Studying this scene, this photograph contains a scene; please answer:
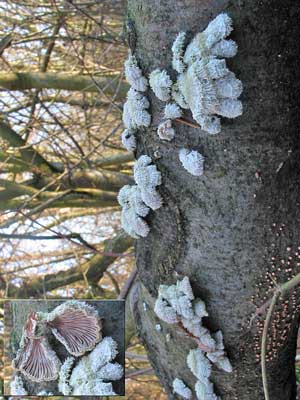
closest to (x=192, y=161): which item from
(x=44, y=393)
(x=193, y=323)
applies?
(x=193, y=323)

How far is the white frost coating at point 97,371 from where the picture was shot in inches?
24.7

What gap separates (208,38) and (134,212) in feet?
0.60

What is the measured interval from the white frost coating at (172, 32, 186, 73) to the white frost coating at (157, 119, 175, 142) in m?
0.05

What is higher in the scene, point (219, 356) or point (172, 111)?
point (172, 111)

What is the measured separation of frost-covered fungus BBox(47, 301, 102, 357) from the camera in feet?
2.03

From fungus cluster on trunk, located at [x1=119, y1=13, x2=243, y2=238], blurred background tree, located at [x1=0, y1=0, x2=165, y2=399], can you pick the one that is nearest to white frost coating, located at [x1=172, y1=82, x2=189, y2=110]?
fungus cluster on trunk, located at [x1=119, y1=13, x2=243, y2=238]

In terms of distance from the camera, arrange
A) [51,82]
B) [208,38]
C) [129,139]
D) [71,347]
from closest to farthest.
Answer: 1. [208,38]
2. [129,139]
3. [71,347]
4. [51,82]

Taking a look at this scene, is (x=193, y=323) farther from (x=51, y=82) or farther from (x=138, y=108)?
(x=51, y=82)

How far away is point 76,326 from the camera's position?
63 cm

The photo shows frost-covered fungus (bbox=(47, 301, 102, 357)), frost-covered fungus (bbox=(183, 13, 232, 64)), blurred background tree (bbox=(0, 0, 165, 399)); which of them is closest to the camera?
frost-covered fungus (bbox=(183, 13, 232, 64))

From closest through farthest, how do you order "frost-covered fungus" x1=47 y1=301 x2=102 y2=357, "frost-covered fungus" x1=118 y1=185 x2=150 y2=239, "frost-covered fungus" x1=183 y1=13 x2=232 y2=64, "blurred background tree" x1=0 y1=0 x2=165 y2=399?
"frost-covered fungus" x1=183 y1=13 x2=232 y2=64 → "frost-covered fungus" x1=118 y1=185 x2=150 y2=239 → "frost-covered fungus" x1=47 y1=301 x2=102 y2=357 → "blurred background tree" x1=0 y1=0 x2=165 y2=399

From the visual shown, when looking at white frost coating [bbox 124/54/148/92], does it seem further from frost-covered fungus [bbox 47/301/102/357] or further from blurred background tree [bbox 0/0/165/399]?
blurred background tree [bbox 0/0/165/399]

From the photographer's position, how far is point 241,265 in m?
0.47

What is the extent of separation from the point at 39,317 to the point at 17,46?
1278 mm
